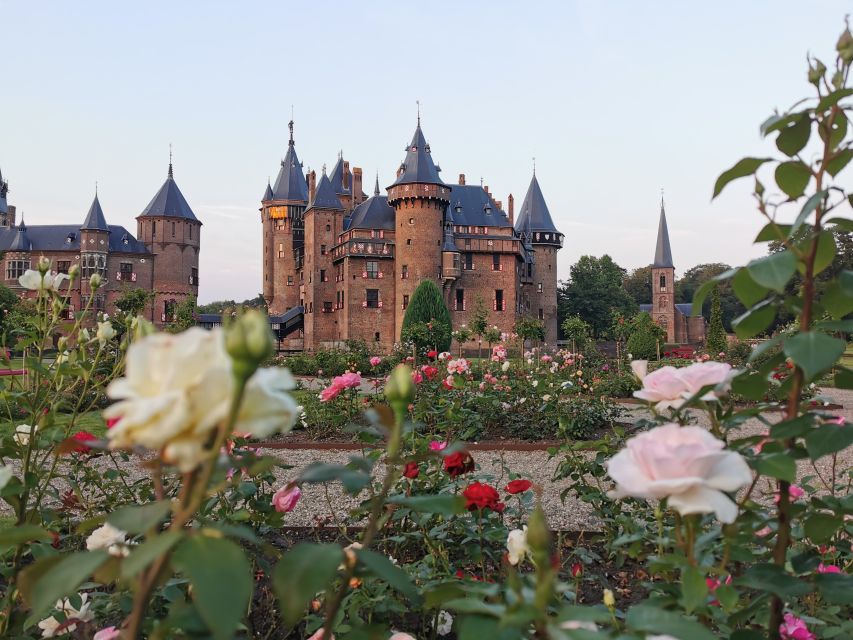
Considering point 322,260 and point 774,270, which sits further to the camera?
point 322,260

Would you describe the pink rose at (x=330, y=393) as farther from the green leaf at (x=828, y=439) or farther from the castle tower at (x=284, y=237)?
the castle tower at (x=284, y=237)

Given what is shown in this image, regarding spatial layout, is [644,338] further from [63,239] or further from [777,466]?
[63,239]

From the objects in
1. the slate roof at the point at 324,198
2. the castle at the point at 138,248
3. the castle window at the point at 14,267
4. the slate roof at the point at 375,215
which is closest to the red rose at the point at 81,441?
the slate roof at the point at 375,215

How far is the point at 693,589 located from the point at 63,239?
5009 cm

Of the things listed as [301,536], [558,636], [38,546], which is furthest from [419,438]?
[558,636]

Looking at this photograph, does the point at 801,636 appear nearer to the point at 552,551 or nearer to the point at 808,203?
the point at 808,203

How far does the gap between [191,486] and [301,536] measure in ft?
10.6

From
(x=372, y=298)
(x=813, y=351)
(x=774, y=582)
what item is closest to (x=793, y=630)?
(x=774, y=582)

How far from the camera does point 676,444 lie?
32.4 inches

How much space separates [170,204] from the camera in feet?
147

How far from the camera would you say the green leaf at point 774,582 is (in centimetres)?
98

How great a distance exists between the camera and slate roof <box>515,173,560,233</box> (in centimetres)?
4281

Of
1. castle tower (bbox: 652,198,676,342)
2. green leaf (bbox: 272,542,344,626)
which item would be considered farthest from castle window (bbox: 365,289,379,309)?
green leaf (bbox: 272,542,344,626)

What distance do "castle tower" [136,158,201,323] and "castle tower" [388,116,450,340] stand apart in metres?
16.0
